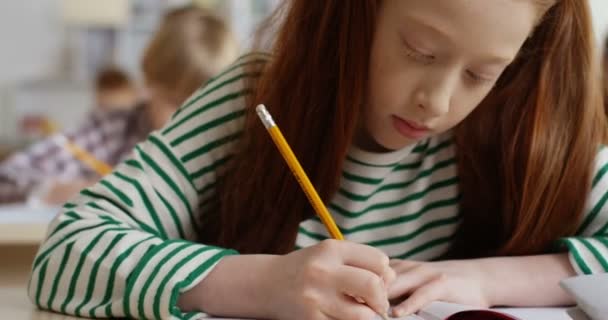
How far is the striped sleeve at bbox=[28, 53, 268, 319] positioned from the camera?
0.60 m

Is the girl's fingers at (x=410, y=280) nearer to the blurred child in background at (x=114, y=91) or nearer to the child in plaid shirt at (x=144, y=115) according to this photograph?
the child in plaid shirt at (x=144, y=115)

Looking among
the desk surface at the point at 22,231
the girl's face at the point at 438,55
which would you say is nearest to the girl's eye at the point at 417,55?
the girl's face at the point at 438,55

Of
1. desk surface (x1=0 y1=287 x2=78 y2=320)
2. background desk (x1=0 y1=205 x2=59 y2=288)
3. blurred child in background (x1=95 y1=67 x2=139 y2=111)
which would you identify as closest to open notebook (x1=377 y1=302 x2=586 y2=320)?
desk surface (x1=0 y1=287 x2=78 y2=320)

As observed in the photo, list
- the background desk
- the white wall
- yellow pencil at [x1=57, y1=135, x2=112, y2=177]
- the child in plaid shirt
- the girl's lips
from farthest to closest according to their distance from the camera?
the white wall, the child in plaid shirt, yellow pencil at [x1=57, y1=135, x2=112, y2=177], the background desk, the girl's lips

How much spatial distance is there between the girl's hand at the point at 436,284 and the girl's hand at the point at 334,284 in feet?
0.14

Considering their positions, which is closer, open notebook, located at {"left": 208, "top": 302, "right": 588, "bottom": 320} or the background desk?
open notebook, located at {"left": 208, "top": 302, "right": 588, "bottom": 320}

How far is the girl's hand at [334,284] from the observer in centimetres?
56

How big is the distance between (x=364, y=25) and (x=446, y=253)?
25 centimetres

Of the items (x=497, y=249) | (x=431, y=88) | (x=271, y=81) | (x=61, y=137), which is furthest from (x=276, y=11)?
(x=61, y=137)

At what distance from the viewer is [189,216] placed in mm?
743

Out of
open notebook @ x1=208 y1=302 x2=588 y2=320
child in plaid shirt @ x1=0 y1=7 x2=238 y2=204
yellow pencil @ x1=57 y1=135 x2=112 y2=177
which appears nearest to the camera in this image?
open notebook @ x1=208 y1=302 x2=588 y2=320

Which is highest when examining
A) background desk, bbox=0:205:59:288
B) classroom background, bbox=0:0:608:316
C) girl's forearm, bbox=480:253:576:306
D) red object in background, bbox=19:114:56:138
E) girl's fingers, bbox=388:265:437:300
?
classroom background, bbox=0:0:608:316

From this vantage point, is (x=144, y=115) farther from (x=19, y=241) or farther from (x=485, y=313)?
(x=485, y=313)

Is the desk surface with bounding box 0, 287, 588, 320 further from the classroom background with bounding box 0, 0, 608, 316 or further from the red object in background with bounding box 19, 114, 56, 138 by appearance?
the classroom background with bounding box 0, 0, 608, 316
